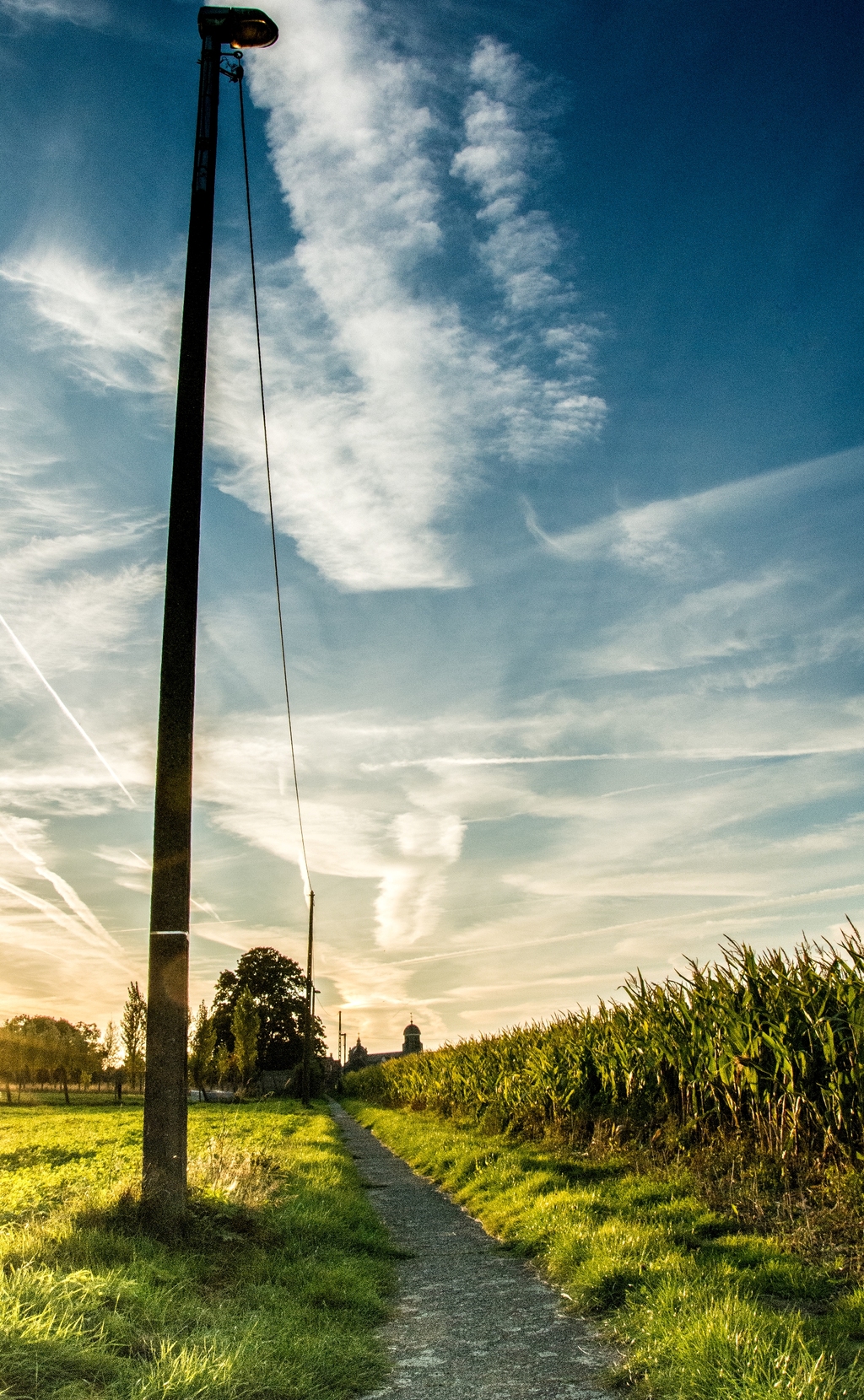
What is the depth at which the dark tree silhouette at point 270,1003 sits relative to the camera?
6738 cm

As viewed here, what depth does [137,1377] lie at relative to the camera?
3.70m

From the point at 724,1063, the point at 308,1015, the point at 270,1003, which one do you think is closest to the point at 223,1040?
the point at 270,1003

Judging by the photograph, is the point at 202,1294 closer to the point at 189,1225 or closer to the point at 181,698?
the point at 189,1225

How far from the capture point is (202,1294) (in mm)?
5379

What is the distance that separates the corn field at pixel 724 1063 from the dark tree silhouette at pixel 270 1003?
2212 inches

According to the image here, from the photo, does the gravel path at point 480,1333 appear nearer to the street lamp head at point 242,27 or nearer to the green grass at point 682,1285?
the green grass at point 682,1285

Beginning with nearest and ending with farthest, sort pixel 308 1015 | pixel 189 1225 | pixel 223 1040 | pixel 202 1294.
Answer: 1. pixel 202 1294
2. pixel 189 1225
3. pixel 308 1015
4. pixel 223 1040

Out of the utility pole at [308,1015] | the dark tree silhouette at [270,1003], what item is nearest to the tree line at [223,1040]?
the dark tree silhouette at [270,1003]

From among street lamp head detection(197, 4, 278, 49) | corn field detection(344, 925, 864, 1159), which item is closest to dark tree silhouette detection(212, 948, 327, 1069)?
corn field detection(344, 925, 864, 1159)

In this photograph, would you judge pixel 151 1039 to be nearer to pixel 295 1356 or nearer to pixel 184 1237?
pixel 184 1237

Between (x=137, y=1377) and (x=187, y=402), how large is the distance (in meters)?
6.90

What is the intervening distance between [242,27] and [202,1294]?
9.96 meters

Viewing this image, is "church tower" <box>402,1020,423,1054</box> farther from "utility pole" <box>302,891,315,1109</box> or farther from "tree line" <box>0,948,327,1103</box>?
"utility pole" <box>302,891,315,1109</box>

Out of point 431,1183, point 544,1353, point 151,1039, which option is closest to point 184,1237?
point 151,1039
